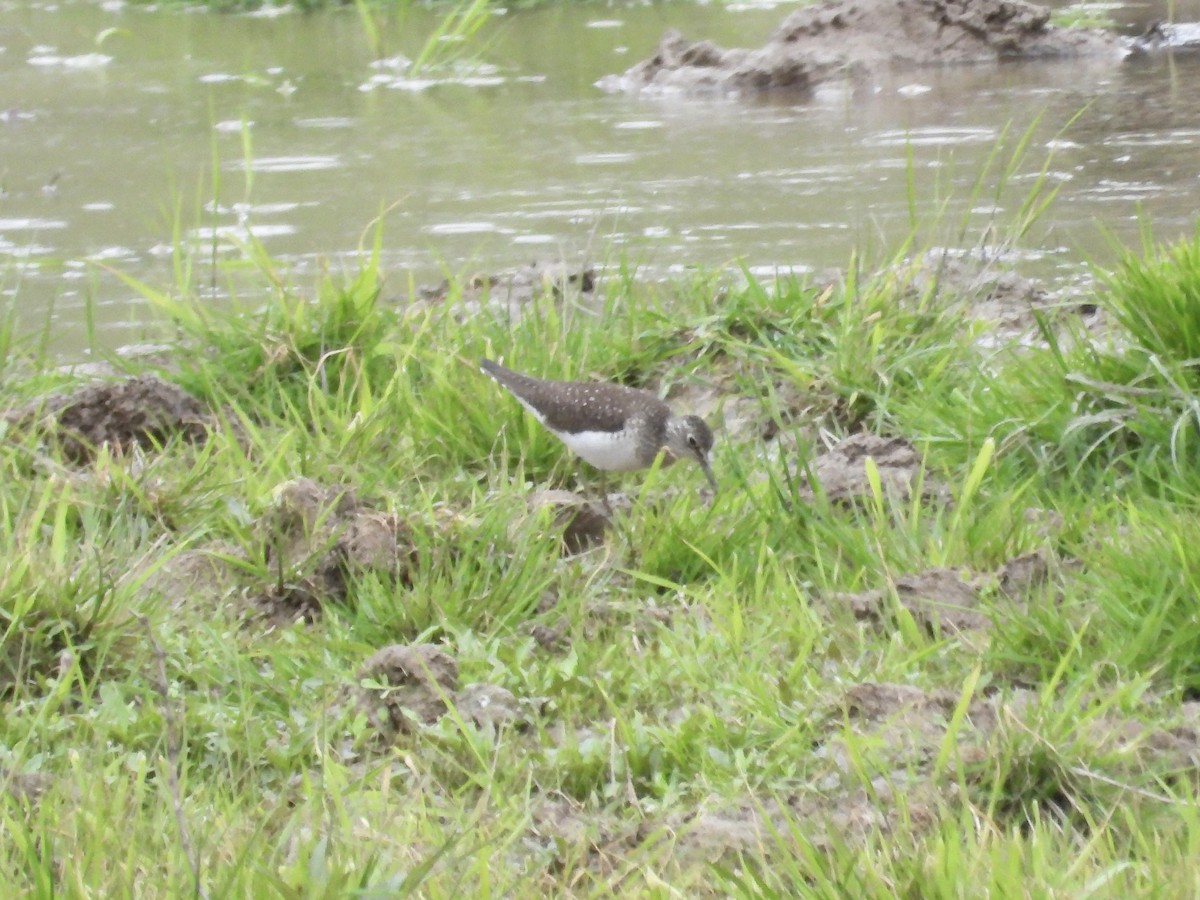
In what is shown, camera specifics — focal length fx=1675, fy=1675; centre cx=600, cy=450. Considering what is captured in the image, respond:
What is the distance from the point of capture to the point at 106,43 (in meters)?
15.9

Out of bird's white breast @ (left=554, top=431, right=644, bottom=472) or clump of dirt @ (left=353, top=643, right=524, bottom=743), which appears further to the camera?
→ bird's white breast @ (left=554, top=431, right=644, bottom=472)

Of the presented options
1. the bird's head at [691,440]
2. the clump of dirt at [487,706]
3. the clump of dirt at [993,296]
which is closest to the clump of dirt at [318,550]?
the clump of dirt at [487,706]

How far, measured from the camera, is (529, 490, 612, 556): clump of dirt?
5.00m

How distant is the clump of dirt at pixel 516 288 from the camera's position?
6.49m

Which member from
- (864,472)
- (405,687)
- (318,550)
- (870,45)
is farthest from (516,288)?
(870,45)

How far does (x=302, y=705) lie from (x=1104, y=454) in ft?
8.22

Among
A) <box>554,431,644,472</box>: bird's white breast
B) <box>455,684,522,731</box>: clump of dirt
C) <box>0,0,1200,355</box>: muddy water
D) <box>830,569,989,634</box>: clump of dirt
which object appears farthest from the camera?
<box>0,0,1200,355</box>: muddy water

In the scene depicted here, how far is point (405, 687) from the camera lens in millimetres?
3898

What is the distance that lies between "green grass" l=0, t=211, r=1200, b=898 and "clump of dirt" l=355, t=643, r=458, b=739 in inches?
1.9

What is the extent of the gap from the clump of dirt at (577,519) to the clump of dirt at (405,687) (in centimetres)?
105

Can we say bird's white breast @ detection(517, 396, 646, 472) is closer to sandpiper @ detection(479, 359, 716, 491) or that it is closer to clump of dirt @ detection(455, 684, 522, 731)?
sandpiper @ detection(479, 359, 716, 491)

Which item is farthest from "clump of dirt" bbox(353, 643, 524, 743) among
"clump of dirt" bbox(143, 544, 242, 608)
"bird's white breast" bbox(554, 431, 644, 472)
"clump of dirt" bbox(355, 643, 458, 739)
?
"bird's white breast" bbox(554, 431, 644, 472)

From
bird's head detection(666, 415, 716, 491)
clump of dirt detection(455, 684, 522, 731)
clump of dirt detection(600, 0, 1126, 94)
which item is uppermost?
clump of dirt detection(600, 0, 1126, 94)

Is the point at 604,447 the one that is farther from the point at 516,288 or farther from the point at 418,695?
the point at 516,288
